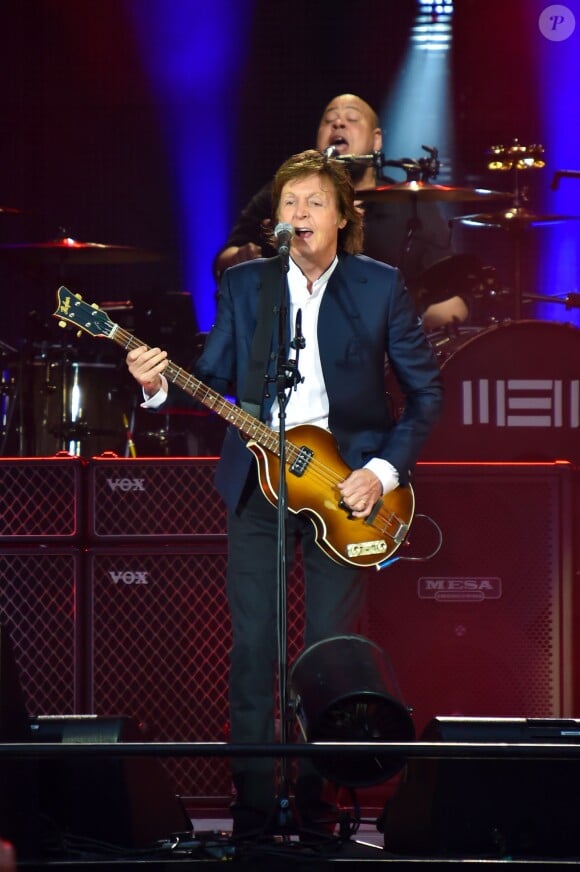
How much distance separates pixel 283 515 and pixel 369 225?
4131mm

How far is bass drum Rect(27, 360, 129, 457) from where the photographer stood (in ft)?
24.2

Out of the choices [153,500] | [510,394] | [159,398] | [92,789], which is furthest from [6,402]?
[92,789]

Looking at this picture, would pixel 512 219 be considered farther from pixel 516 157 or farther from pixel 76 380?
pixel 76 380

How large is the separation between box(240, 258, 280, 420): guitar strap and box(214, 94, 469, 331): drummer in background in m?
3.18

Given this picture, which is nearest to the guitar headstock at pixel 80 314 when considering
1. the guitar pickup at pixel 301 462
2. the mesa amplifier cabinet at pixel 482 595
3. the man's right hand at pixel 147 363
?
the man's right hand at pixel 147 363

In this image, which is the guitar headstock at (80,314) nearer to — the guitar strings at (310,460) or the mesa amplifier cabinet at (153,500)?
the guitar strings at (310,460)

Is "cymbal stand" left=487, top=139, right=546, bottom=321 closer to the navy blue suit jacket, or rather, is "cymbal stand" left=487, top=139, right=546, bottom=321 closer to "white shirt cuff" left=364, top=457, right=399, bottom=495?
the navy blue suit jacket

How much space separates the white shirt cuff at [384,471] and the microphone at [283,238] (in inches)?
28.0

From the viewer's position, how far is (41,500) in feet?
15.3

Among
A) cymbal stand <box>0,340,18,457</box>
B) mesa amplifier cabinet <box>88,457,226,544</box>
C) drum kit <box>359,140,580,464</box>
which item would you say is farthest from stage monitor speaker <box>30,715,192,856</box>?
cymbal stand <box>0,340,18,457</box>

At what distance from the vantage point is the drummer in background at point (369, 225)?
23.0 feet

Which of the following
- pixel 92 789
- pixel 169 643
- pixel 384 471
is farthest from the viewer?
pixel 169 643

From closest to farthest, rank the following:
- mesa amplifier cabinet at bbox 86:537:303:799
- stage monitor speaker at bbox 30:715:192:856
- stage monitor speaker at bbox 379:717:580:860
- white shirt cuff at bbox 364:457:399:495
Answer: stage monitor speaker at bbox 379:717:580:860
stage monitor speaker at bbox 30:715:192:856
white shirt cuff at bbox 364:457:399:495
mesa amplifier cabinet at bbox 86:537:303:799

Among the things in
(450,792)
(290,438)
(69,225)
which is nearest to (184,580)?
(290,438)
